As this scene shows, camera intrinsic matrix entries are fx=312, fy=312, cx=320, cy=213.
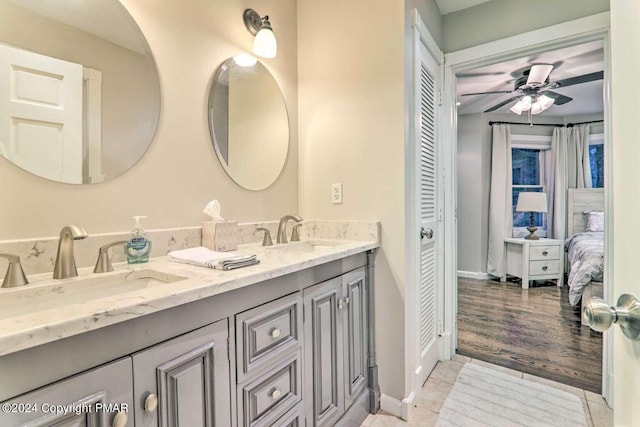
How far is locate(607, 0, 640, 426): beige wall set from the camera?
1.77 feet

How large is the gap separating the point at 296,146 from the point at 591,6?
200 centimetres

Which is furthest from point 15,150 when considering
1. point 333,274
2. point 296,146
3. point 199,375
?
point 296,146

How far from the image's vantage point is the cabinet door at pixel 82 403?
22.3 inches

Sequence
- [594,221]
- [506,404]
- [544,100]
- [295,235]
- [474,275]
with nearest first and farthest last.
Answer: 1. [506,404]
2. [295,235]
3. [544,100]
4. [594,221]
5. [474,275]

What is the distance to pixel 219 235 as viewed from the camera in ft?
4.74

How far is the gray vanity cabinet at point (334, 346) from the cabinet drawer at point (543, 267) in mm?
3693

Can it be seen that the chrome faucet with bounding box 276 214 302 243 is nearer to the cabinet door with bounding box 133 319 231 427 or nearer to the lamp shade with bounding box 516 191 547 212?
the cabinet door with bounding box 133 319 231 427

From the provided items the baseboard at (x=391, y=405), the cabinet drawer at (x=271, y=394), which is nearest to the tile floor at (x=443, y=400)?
the baseboard at (x=391, y=405)

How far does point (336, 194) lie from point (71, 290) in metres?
1.35

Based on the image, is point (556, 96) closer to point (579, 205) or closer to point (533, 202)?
point (533, 202)

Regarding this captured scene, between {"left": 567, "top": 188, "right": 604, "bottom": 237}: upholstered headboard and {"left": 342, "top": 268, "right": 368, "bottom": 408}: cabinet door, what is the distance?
4.64 metres

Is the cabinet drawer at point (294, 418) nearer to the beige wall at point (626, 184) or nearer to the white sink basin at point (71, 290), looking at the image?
the white sink basin at point (71, 290)

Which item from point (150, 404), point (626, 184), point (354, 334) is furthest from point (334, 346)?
point (626, 184)

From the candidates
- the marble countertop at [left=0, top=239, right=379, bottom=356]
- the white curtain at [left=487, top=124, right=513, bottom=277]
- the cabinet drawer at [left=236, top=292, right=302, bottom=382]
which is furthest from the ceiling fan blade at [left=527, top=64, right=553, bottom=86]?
the cabinet drawer at [left=236, top=292, right=302, bottom=382]
